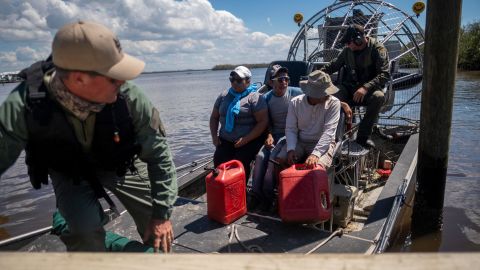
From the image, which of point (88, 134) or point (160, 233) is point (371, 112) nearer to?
point (160, 233)

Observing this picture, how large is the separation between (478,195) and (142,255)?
22.2 ft

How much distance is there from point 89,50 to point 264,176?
2696 mm

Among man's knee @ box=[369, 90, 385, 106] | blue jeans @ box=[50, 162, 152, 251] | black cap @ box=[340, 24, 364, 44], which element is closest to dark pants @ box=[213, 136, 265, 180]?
man's knee @ box=[369, 90, 385, 106]

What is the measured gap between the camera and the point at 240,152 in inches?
171

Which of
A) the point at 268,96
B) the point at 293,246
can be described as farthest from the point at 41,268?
the point at 268,96

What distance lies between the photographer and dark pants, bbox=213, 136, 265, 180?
435 cm

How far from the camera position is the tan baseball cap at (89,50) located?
1536 mm

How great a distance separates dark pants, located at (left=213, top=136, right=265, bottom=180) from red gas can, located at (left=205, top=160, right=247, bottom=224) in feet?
2.46

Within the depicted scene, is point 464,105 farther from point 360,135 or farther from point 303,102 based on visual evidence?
point 303,102

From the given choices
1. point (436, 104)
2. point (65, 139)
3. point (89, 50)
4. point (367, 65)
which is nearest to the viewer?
point (89, 50)

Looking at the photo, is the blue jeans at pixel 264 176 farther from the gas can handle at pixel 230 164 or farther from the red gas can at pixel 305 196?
the red gas can at pixel 305 196

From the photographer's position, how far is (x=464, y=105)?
15.9m

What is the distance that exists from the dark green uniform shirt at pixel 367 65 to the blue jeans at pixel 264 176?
189 cm

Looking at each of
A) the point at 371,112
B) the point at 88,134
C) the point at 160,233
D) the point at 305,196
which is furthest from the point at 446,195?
the point at 88,134
